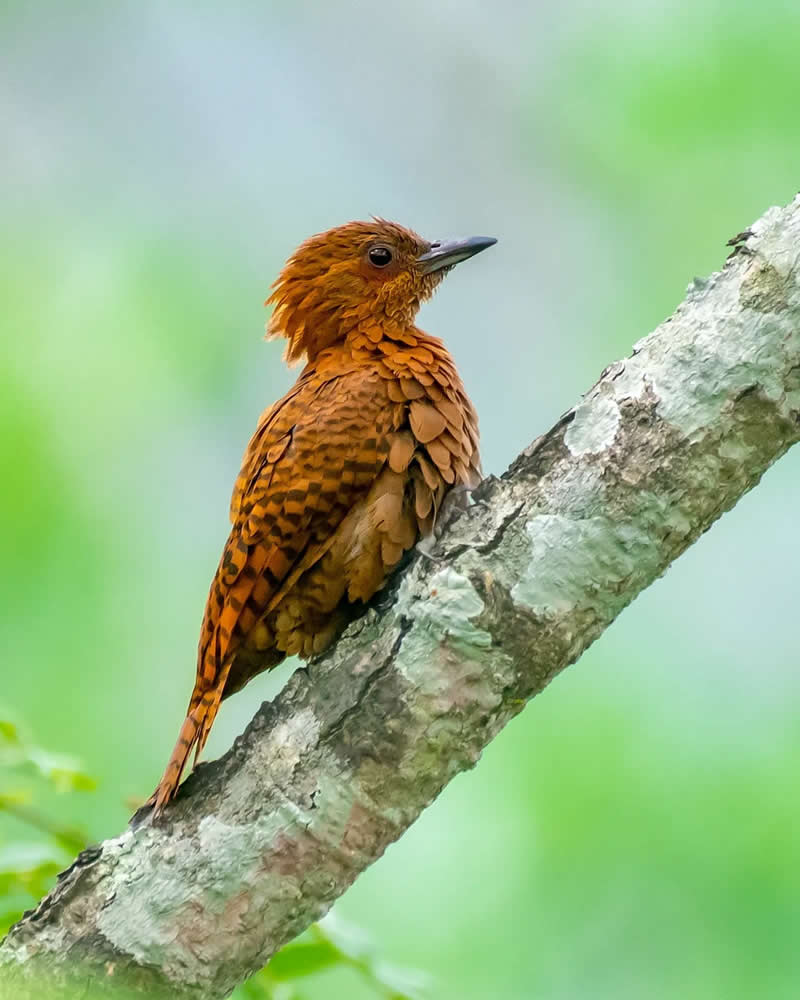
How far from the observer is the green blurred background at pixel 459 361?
16.4ft

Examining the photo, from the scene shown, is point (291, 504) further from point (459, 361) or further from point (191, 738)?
point (459, 361)

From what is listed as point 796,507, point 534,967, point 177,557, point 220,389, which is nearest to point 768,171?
point 796,507

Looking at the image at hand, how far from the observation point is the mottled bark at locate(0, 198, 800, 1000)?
2.40 m

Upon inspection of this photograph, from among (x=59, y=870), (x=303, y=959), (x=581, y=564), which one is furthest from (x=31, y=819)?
(x=581, y=564)

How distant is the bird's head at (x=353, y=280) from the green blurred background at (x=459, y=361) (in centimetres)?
83

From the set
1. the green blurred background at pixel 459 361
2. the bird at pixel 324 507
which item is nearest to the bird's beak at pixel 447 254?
the bird at pixel 324 507

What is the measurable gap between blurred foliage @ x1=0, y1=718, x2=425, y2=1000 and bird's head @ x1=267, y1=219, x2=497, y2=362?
173 cm

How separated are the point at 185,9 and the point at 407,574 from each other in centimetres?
570

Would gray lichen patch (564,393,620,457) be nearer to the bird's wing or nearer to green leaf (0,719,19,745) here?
the bird's wing

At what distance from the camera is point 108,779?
221 inches

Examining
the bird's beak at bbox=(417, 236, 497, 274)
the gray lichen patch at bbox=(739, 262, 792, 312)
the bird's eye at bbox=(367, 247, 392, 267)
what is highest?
the bird's eye at bbox=(367, 247, 392, 267)

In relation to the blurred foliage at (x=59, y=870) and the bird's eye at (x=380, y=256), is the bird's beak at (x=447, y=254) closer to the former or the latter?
the bird's eye at (x=380, y=256)

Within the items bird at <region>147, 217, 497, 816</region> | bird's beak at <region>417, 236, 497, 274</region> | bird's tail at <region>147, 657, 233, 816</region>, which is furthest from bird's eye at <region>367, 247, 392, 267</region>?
bird's tail at <region>147, 657, 233, 816</region>

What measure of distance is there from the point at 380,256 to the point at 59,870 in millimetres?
2174
